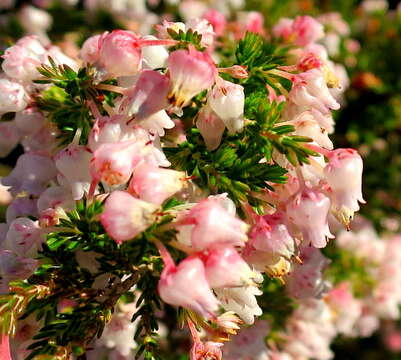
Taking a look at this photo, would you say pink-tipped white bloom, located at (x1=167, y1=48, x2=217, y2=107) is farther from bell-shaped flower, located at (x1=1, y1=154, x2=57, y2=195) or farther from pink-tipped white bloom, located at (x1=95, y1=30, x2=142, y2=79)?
bell-shaped flower, located at (x1=1, y1=154, x2=57, y2=195)

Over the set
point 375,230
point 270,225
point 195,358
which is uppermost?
point 270,225

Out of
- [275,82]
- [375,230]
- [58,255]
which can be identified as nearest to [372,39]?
[375,230]

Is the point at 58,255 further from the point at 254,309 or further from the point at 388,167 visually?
the point at 388,167

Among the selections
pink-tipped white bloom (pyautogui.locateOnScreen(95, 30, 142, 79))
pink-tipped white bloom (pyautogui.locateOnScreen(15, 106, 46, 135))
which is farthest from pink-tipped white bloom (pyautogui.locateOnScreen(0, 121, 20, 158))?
pink-tipped white bloom (pyautogui.locateOnScreen(95, 30, 142, 79))

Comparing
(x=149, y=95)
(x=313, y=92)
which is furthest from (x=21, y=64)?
(x=313, y=92)

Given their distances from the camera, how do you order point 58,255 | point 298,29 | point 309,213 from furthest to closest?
1. point 298,29
2. point 58,255
3. point 309,213
